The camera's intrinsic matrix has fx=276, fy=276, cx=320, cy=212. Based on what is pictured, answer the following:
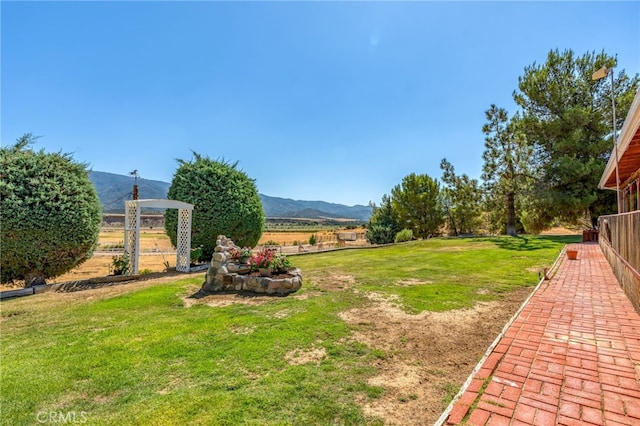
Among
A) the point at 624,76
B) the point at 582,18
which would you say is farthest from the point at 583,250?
the point at 624,76

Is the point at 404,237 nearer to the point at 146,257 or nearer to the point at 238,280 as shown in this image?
the point at 238,280

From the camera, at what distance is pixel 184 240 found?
1098 centimetres

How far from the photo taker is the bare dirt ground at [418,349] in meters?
2.60

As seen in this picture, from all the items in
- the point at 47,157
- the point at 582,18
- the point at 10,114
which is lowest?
the point at 47,157

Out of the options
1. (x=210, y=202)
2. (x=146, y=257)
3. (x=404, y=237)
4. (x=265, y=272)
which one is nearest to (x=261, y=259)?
(x=265, y=272)

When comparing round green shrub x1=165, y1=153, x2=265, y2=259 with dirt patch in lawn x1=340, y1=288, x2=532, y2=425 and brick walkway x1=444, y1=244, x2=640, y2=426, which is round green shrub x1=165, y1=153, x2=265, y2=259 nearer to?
dirt patch in lawn x1=340, y1=288, x2=532, y2=425

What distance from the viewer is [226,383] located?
2.92m

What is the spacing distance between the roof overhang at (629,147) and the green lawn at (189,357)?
3.68 m

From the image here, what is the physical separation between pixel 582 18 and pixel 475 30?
300 cm

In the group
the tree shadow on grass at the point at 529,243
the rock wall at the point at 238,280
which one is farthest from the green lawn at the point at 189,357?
the tree shadow on grass at the point at 529,243

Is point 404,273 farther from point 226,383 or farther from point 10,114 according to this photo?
point 10,114

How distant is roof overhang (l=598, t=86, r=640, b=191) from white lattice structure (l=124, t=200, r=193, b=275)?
1177 cm
